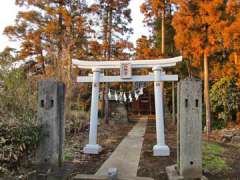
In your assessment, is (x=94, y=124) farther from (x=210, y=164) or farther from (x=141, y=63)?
(x=210, y=164)

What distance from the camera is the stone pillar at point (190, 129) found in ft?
13.1

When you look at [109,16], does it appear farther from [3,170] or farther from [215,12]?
[3,170]

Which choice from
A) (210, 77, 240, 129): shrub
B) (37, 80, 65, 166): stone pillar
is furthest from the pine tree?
(37, 80, 65, 166): stone pillar

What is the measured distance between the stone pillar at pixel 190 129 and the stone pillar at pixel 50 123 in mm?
1871

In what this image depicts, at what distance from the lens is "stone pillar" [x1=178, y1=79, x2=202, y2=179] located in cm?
398

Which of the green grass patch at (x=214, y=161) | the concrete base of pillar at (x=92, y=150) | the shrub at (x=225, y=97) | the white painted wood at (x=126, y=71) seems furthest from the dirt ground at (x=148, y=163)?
the shrub at (x=225, y=97)

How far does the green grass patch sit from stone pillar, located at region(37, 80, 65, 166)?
8.28ft

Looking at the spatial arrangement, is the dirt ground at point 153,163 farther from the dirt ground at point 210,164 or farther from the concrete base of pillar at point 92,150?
the concrete base of pillar at point 92,150

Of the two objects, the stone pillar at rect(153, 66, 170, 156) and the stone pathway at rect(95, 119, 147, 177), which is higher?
the stone pillar at rect(153, 66, 170, 156)

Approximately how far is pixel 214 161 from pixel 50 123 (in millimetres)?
3162

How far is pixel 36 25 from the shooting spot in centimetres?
1274

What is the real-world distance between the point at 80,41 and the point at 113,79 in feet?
19.5

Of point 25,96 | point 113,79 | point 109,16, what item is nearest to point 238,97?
point 113,79

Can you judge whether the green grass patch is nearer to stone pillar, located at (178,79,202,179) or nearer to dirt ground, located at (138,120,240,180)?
dirt ground, located at (138,120,240,180)
